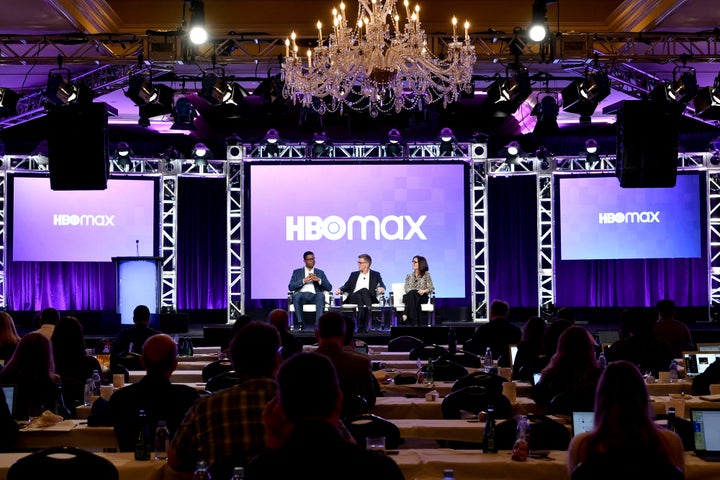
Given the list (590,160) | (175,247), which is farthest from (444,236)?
(175,247)

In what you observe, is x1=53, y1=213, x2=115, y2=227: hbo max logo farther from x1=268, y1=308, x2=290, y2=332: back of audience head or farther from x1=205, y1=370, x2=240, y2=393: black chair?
x1=205, y1=370, x2=240, y2=393: black chair

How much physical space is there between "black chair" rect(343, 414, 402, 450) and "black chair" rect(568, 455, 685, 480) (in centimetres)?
154

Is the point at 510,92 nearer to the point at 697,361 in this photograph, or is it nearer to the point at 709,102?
the point at 709,102

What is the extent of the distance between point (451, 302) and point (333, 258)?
2425mm

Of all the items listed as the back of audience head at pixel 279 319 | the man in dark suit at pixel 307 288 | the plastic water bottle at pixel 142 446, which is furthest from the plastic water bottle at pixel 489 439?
the man in dark suit at pixel 307 288

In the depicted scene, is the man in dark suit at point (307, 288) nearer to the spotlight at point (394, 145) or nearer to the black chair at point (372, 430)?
the spotlight at point (394, 145)

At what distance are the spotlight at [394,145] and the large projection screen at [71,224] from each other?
4.38 metres

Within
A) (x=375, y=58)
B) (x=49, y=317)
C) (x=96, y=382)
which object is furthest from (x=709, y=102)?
(x=96, y=382)

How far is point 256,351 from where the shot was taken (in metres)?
Answer: 3.90

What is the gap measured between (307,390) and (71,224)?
50.7 feet

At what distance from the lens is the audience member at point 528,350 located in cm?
822

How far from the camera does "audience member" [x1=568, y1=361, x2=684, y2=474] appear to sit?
3352 millimetres

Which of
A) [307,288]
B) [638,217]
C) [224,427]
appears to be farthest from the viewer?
[638,217]

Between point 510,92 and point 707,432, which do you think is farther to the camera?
point 510,92
